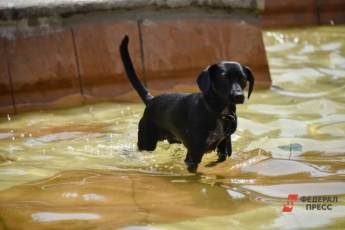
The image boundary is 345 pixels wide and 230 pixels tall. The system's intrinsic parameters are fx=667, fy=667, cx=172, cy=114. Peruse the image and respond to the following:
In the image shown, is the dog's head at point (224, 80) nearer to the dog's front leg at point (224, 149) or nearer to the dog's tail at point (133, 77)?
the dog's front leg at point (224, 149)

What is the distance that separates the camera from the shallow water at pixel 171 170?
107 inches

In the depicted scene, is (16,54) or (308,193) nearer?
(308,193)

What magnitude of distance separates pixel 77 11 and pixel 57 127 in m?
1.11

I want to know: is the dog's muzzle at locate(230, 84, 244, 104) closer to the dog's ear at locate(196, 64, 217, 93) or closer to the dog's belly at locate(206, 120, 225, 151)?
the dog's ear at locate(196, 64, 217, 93)

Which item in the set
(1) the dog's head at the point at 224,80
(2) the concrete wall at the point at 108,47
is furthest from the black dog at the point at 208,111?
(2) the concrete wall at the point at 108,47

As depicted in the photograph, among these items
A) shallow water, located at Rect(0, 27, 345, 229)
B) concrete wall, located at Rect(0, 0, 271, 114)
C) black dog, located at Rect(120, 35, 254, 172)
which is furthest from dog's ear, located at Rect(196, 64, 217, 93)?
concrete wall, located at Rect(0, 0, 271, 114)

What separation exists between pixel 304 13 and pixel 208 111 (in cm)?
581

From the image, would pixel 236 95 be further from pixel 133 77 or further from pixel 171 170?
pixel 133 77

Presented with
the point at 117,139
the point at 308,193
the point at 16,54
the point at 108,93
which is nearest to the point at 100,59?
the point at 108,93

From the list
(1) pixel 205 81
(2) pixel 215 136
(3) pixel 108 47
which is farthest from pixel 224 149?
(3) pixel 108 47

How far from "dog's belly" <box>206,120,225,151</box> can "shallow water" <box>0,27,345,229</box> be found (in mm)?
144

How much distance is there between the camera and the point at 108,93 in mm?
5578

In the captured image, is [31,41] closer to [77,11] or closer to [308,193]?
[77,11]

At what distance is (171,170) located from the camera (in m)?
3.89
